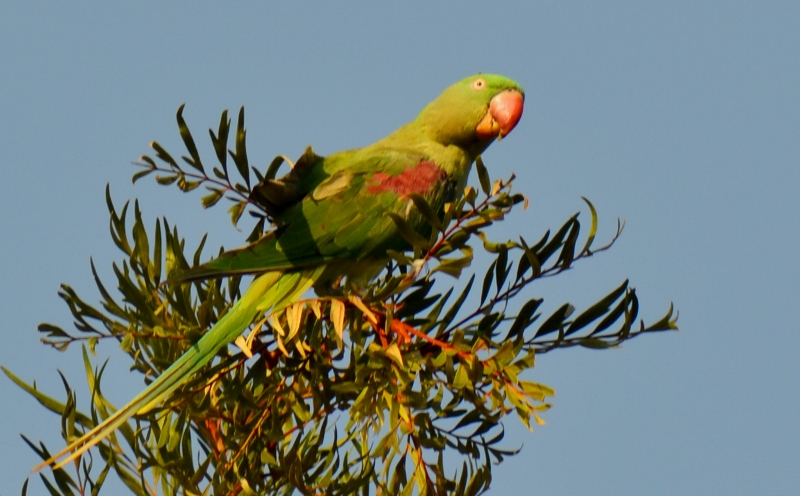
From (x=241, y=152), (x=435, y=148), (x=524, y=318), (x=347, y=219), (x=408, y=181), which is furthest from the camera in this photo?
(x=435, y=148)

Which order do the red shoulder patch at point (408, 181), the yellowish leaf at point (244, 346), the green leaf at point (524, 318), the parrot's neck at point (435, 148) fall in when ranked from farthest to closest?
the parrot's neck at point (435, 148) → the red shoulder patch at point (408, 181) → the green leaf at point (524, 318) → the yellowish leaf at point (244, 346)

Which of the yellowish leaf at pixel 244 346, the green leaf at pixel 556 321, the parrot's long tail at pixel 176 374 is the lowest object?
the green leaf at pixel 556 321

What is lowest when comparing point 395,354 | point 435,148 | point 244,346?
point 395,354

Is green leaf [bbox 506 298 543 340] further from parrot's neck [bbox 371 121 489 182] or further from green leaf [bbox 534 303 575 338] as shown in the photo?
parrot's neck [bbox 371 121 489 182]

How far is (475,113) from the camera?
10.3ft

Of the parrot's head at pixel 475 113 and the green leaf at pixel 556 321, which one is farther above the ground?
the parrot's head at pixel 475 113

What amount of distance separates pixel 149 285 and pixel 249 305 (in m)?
0.30

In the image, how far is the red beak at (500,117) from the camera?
10.3 ft

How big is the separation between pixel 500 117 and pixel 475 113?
9 cm

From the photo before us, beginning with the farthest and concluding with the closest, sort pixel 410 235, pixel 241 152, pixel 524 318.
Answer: pixel 241 152 < pixel 524 318 < pixel 410 235

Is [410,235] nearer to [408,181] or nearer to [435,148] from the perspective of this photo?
[408,181]

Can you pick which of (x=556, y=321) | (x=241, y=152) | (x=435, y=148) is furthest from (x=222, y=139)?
(x=435, y=148)

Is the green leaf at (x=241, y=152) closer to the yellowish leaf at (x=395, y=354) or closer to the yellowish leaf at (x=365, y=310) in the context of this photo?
the yellowish leaf at (x=365, y=310)

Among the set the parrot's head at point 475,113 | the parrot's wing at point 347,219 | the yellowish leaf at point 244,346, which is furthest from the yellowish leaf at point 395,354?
the parrot's head at point 475,113
